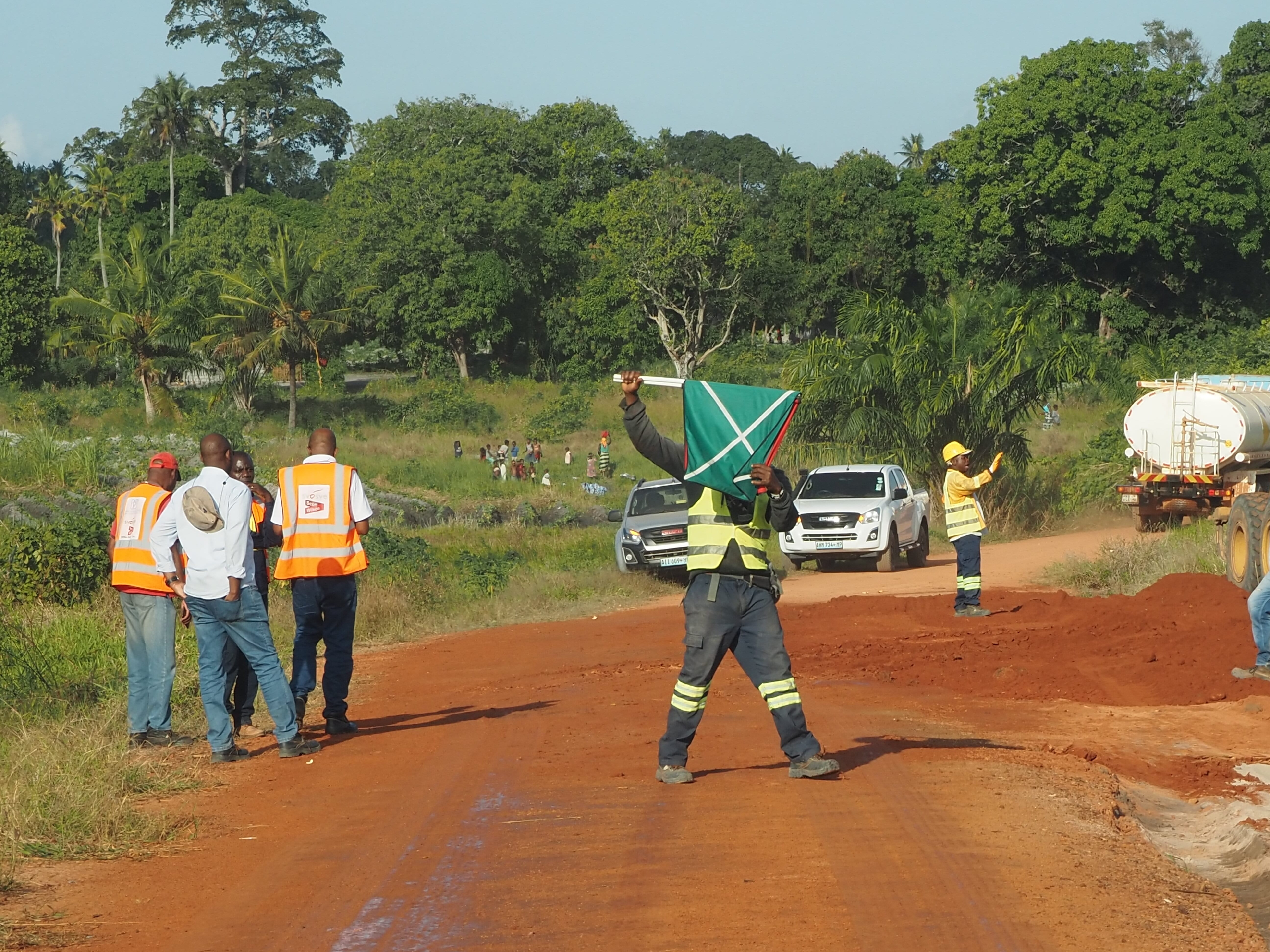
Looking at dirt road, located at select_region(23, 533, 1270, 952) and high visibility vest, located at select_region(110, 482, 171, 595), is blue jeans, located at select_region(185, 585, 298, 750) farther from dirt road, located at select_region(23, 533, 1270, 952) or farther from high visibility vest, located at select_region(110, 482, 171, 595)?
high visibility vest, located at select_region(110, 482, 171, 595)

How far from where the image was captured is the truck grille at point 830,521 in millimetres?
23469

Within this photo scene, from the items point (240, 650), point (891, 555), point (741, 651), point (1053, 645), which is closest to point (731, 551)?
point (741, 651)

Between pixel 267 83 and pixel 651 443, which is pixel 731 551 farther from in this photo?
pixel 267 83

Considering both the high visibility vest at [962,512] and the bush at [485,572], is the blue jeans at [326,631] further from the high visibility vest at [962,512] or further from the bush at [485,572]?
the bush at [485,572]

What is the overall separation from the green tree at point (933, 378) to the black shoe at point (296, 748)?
21.9m

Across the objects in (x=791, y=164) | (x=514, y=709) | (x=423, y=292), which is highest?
(x=791, y=164)

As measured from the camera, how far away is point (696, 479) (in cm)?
786

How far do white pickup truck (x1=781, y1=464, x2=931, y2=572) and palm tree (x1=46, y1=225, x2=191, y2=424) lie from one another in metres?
32.4

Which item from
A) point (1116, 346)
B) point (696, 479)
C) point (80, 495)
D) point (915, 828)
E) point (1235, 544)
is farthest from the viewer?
point (1116, 346)

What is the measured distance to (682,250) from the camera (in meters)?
59.0

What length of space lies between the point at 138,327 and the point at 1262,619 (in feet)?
147

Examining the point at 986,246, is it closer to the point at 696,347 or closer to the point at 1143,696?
the point at 696,347

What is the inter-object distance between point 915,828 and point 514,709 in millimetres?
5079

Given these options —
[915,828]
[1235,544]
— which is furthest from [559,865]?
[1235,544]
